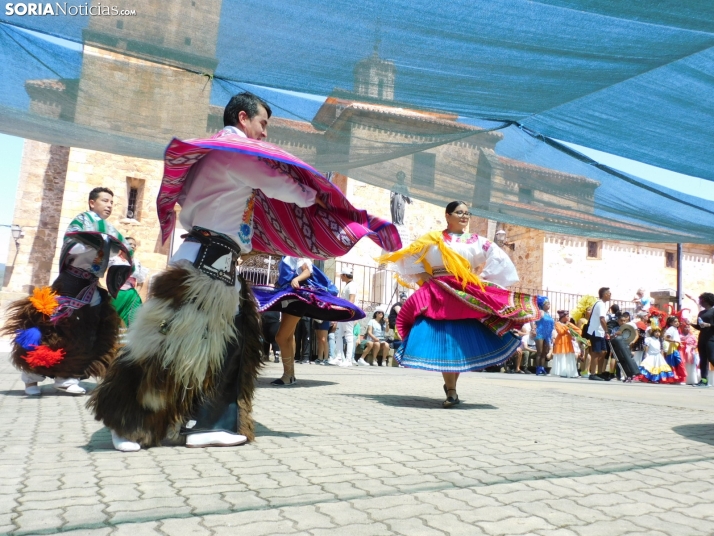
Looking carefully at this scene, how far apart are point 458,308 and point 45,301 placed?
12.0 feet

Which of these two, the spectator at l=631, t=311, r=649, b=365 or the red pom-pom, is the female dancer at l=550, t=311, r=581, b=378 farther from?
the red pom-pom

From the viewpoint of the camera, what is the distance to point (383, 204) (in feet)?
116

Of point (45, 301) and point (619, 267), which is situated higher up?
point (619, 267)

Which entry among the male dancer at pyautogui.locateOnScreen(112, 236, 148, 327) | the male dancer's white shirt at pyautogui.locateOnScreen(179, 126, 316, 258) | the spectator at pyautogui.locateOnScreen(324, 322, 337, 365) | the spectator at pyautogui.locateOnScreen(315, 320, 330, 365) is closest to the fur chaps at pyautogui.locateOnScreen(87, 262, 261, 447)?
the male dancer's white shirt at pyautogui.locateOnScreen(179, 126, 316, 258)

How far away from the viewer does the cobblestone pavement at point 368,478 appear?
7.07 feet

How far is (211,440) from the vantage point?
342 cm

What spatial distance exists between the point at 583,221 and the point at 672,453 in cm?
373

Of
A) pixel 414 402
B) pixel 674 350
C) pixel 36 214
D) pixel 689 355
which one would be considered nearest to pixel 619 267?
pixel 689 355

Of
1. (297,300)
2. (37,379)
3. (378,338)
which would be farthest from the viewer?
(378,338)

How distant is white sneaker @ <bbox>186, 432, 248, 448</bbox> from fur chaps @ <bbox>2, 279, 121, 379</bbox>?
245cm

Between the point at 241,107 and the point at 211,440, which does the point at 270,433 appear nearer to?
the point at 211,440

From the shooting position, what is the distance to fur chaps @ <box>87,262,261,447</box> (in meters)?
3.28

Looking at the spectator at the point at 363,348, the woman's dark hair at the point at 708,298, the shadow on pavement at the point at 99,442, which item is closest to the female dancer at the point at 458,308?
the shadow on pavement at the point at 99,442

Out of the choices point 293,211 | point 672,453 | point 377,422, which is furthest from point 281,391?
point 672,453
